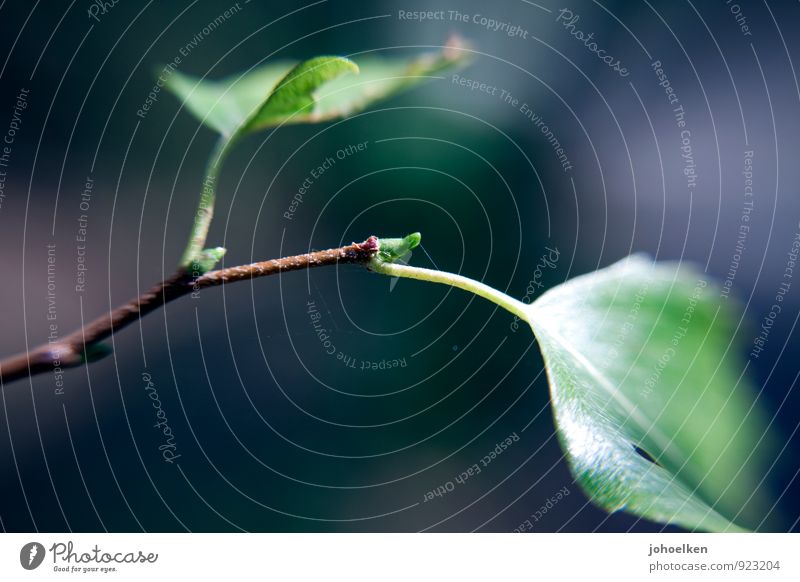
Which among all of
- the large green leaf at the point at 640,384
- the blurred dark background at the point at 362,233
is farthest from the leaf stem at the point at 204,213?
the blurred dark background at the point at 362,233

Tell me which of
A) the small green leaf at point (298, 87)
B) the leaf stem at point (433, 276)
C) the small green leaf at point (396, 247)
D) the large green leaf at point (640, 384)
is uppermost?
the small green leaf at point (298, 87)

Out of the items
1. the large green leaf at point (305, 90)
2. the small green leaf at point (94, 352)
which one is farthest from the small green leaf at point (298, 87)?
the small green leaf at point (94, 352)

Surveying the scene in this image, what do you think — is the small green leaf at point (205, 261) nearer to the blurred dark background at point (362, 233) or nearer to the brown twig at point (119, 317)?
the brown twig at point (119, 317)

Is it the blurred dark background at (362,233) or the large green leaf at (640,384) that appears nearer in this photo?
the large green leaf at (640,384)

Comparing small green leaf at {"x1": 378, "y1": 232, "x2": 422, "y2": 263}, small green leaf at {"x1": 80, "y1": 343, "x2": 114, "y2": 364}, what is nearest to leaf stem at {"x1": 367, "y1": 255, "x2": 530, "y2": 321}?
small green leaf at {"x1": 378, "y1": 232, "x2": 422, "y2": 263}

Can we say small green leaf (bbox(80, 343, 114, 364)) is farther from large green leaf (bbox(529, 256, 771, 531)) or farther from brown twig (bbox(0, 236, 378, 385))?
large green leaf (bbox(529, 256, 771, 531))

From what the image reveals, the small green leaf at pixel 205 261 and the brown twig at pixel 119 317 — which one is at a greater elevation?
the small green leaf at pixel 205 261

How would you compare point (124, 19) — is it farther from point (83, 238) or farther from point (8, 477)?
point (8, 477)
